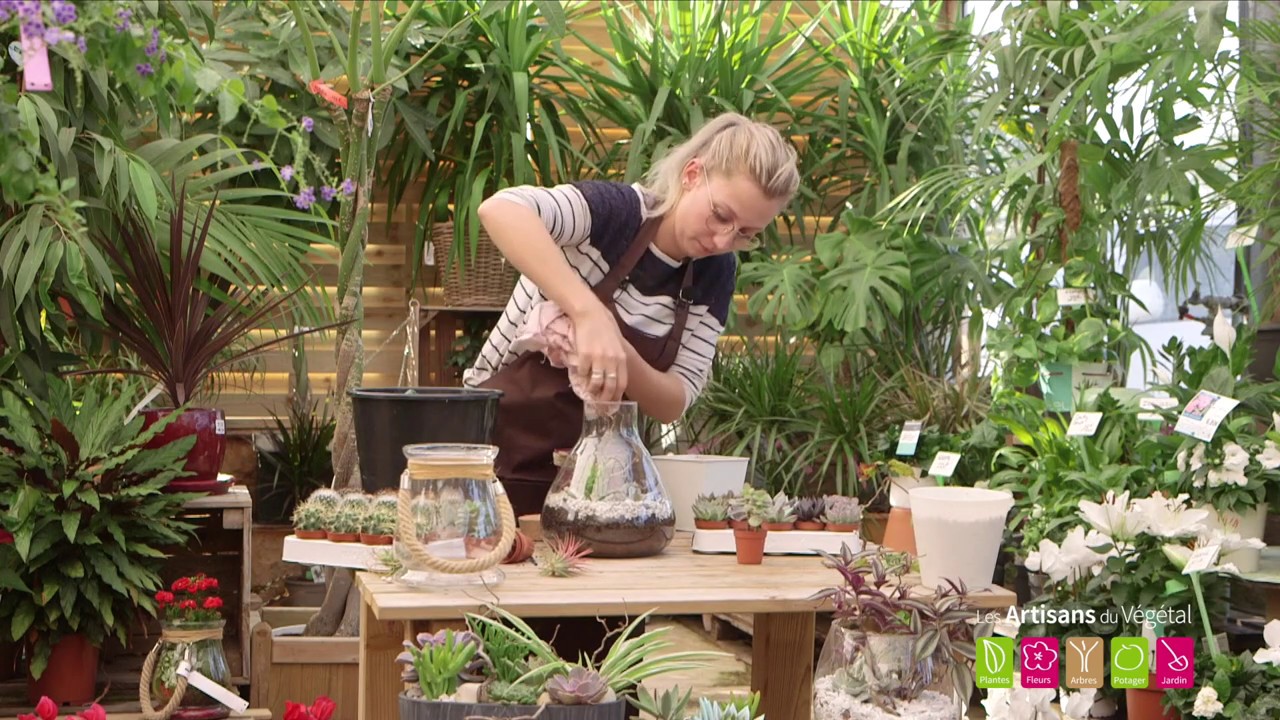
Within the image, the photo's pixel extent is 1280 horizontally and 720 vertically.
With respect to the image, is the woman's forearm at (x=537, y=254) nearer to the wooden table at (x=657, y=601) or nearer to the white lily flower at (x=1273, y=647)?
the wooden table at (x=657, y=601)

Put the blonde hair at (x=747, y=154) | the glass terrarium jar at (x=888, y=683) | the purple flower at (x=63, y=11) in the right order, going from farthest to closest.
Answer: the blonde hair at (x=747, y=154) < the glass terrarium jar at (x=888, y=683) < the purple flower at (x=63, y=11)

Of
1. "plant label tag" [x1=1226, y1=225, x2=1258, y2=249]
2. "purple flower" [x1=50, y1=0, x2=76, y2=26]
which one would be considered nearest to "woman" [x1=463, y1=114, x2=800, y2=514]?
"purple flower" [x1=50, y1=0, x2=76, y2=26]

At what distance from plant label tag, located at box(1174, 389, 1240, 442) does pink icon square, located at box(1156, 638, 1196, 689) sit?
415 mm

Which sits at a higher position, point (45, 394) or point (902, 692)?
point (45, 394)

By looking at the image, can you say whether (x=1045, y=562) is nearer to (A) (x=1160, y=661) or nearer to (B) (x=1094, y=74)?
(A) (x=1160, y=661)

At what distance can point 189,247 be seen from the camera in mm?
2840

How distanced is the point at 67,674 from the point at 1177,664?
220 cm

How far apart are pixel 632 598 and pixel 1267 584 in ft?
5.67

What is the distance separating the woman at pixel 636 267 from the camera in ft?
6.47

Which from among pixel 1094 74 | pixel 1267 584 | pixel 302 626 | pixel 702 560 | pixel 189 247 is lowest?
pixel 302 626

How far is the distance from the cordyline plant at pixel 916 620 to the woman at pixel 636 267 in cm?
58

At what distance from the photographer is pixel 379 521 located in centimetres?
170

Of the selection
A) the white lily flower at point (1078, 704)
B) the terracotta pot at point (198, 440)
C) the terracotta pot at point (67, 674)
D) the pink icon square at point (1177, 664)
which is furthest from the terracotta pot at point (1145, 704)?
the terracotta pot at point (67, 674)

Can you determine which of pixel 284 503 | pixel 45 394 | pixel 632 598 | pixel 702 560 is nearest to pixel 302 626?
pixel 45 394
